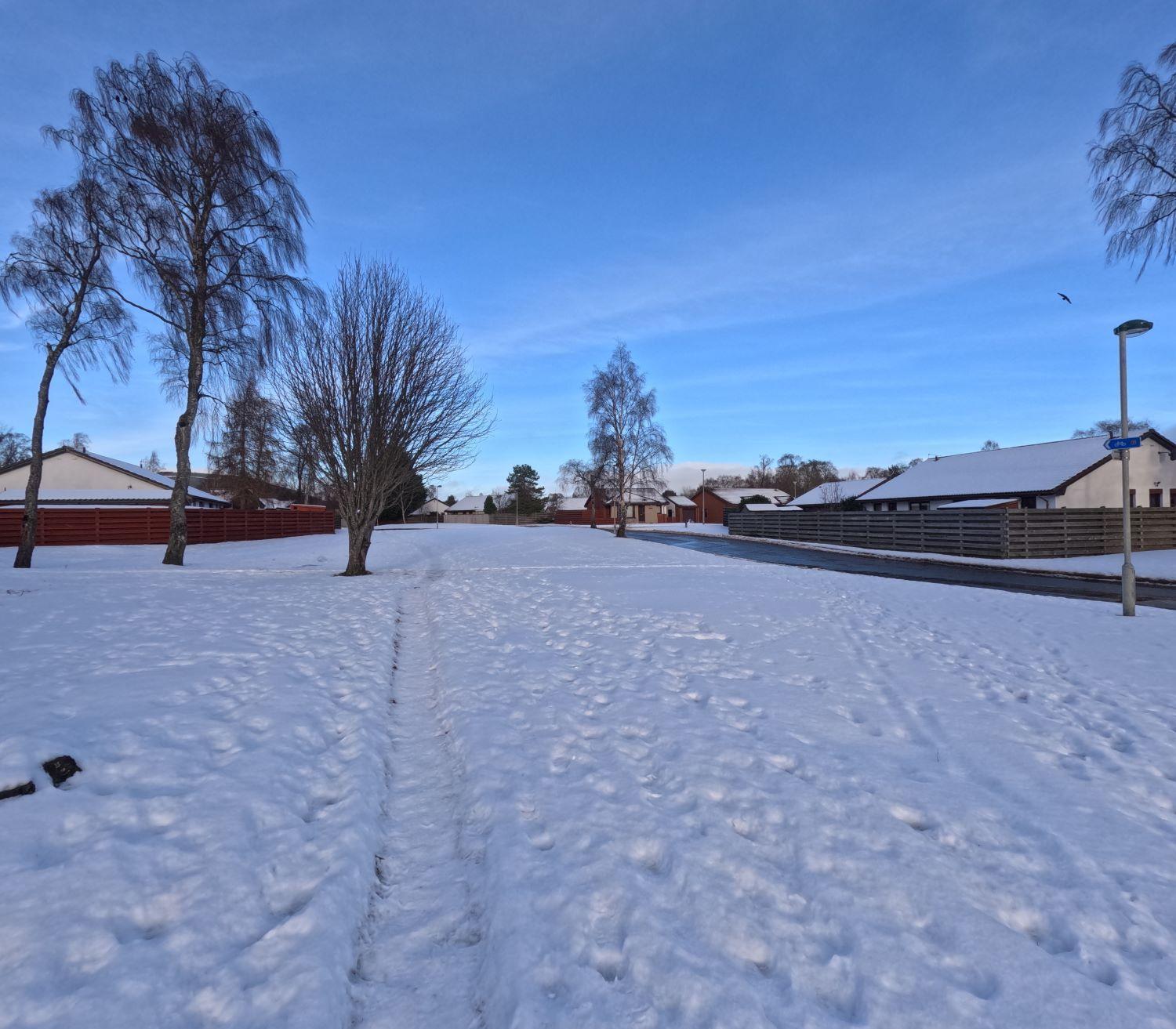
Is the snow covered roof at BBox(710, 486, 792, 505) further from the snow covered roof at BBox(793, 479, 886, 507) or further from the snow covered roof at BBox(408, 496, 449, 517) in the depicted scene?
the snow covered roof at BBox(408, 496, 449, 517)

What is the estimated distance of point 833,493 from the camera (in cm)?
5525

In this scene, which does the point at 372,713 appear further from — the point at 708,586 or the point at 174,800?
the point at 708,586

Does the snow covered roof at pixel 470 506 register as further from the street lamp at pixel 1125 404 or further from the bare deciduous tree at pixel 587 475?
the street lamp at pixel 1125 404

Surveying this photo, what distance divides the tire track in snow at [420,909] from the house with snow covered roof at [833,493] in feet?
173

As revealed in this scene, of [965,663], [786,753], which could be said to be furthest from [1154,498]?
[786,753]

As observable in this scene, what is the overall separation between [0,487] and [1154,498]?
229 feet

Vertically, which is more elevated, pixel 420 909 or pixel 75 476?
pixel 75 476

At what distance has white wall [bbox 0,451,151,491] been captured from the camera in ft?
128

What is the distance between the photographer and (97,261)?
1538 centimetres

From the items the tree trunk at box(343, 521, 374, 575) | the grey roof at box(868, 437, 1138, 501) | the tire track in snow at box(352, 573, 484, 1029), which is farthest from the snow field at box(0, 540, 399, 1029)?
the grey roof at box(868, 437, 1138, 501)

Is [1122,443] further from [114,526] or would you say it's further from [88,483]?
[88,483]

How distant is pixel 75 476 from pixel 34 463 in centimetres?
3056

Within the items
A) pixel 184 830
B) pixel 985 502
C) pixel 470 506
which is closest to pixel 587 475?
pixel 985 502

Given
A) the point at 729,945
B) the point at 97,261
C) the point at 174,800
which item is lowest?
the point at 729,945
